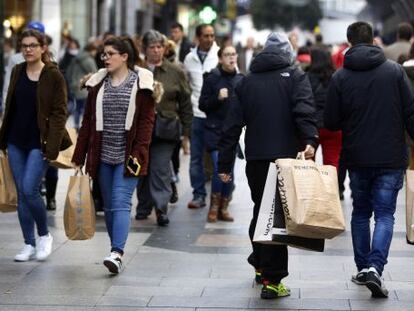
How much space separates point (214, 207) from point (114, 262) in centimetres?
314

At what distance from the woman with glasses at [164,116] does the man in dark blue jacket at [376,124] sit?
338cm

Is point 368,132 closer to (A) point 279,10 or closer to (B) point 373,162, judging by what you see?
(B) point 373,162

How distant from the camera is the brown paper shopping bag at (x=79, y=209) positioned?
873 cm

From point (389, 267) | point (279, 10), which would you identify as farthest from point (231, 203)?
point (279, 10)

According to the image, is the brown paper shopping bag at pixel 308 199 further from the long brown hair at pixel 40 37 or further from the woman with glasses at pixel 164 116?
the woman with glasses at pixel 164 116

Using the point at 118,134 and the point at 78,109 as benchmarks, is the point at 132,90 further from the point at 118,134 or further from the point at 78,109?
the point at 78,109

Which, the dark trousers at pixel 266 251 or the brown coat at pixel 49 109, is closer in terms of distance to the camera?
the dark trousers at pixel 266 251

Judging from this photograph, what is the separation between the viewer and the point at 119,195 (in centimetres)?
→ 873

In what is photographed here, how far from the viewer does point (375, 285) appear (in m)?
7.75

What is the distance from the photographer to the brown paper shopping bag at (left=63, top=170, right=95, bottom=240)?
8.73 m

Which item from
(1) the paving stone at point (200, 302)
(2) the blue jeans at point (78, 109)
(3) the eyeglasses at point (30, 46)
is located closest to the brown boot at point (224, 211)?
(3) the eyeglasses at point (30, 46)

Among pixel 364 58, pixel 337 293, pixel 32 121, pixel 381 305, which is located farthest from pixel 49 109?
pixel 381 305

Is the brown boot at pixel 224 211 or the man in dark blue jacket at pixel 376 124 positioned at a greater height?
the man in dark blue jacket at pixel 376 124

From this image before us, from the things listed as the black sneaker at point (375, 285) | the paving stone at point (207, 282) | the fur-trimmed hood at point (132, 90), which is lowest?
the paving stone at point (207, 282)
